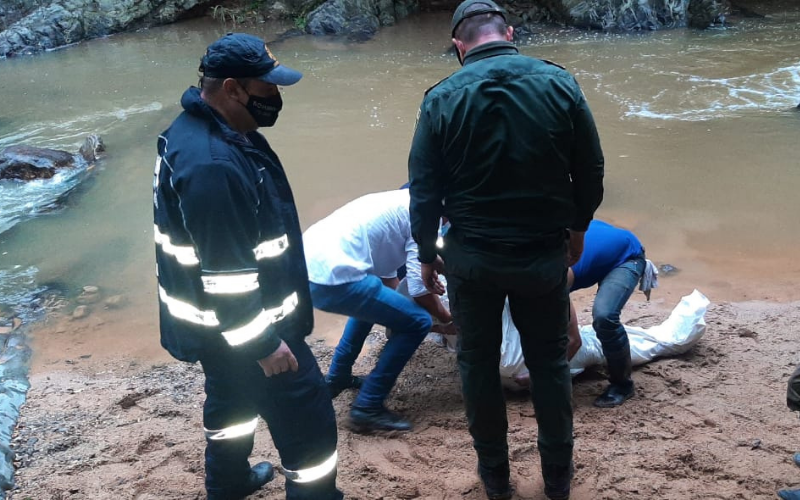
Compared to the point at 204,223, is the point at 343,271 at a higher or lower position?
lower

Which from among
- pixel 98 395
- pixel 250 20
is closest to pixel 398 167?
pixel 98 395

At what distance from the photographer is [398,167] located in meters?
7.30

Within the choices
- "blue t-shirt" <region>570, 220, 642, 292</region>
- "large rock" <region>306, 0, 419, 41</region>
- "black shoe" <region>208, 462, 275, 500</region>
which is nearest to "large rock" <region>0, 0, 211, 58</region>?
"large rock" <region>306, 0, 419, 41</region>

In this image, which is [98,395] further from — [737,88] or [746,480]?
[737,88]

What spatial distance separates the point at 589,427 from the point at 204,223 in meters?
2.04

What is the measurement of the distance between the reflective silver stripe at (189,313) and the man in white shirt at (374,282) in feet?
2.98

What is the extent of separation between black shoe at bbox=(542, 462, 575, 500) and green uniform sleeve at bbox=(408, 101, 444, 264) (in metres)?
0.99

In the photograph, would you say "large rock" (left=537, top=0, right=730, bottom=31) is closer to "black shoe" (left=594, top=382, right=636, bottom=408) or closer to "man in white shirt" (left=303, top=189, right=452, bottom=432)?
"black shoe" (left=594, top=382, right=636, bottom=408)

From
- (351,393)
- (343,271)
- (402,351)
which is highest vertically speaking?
(343,271)

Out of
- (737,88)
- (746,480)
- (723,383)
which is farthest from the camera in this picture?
(737,88)

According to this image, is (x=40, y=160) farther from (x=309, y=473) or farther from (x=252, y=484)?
(x=309, y=473)

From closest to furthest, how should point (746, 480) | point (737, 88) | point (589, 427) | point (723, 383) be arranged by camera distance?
point (746, 480)
point (589, 427)
point (723, 383)
point (737, 88)

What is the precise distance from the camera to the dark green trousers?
2326 mm

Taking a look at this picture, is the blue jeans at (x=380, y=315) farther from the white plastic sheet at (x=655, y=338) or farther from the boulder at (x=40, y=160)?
the boulder at (x=40, y=160)
